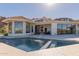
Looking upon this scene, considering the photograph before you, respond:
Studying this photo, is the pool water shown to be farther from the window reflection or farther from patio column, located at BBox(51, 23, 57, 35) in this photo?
patio column, located at BBox(51, 23, 57, 35)

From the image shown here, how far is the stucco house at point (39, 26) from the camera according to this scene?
8.08 meters

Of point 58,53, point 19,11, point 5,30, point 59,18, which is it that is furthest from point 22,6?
point 58,53

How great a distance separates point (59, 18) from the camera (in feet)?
25.8

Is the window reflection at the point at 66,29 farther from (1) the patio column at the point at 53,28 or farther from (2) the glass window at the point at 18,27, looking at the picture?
(2) the glass window at the point at 18,27

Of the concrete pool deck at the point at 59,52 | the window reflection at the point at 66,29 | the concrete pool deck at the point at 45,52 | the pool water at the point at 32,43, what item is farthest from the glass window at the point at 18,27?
the concrete pool deck at the point at 59,52

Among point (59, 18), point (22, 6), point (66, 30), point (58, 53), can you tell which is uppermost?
point (22, 6)

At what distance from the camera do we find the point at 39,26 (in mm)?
8625

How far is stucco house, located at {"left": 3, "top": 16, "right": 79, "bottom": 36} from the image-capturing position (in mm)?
8078

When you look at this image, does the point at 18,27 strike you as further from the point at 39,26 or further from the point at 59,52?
the point at 59,52

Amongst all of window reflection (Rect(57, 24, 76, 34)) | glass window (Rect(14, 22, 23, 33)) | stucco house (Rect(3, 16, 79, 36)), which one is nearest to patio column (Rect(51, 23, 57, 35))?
stucco house (Rect(3, 16, 79, 36))

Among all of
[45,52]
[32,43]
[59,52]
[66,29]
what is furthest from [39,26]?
[59,52]

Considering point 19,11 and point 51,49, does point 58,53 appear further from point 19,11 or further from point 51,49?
point 19,11

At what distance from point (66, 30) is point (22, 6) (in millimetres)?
2709

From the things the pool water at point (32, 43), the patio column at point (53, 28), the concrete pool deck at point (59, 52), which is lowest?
the concrete pool deck at point (59, 52)
